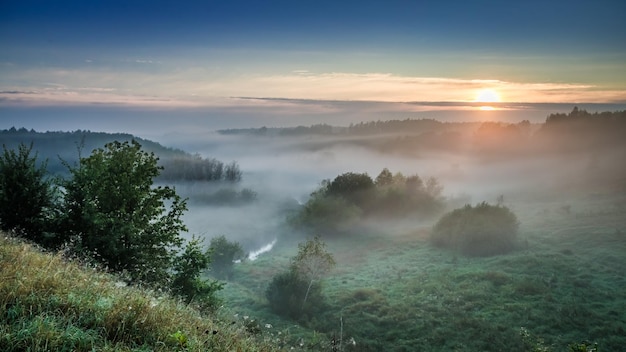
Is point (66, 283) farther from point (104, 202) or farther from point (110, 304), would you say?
point (104, 202)

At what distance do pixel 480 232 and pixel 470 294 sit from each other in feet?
94.8

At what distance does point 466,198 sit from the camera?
140625 mm

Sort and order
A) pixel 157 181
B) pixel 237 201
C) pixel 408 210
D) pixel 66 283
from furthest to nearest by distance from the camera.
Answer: pixel 157 181, pixel 237 201, pixel 408 210, pixel 66 283

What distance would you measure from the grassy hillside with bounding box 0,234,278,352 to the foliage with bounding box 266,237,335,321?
41.3 meters

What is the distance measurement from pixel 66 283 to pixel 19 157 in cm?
1925

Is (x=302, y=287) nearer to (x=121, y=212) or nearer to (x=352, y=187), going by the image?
(x=121, y=212)

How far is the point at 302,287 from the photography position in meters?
51.7

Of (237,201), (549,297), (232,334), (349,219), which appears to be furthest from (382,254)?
(237,201)

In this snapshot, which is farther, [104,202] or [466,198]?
[466,198]

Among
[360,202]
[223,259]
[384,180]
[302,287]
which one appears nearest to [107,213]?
[302,287]

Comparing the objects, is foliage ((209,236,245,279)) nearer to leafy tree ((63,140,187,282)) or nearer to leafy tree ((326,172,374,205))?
leafy tree ((63,140,187,282))

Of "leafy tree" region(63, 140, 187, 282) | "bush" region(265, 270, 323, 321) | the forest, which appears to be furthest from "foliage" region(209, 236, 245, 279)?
"leafy tree" region(63, 140, 187, 282)

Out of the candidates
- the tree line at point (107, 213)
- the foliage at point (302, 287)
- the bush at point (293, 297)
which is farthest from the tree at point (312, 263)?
the tree line at point (107, 213)

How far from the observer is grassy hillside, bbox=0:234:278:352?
19.2 feet
